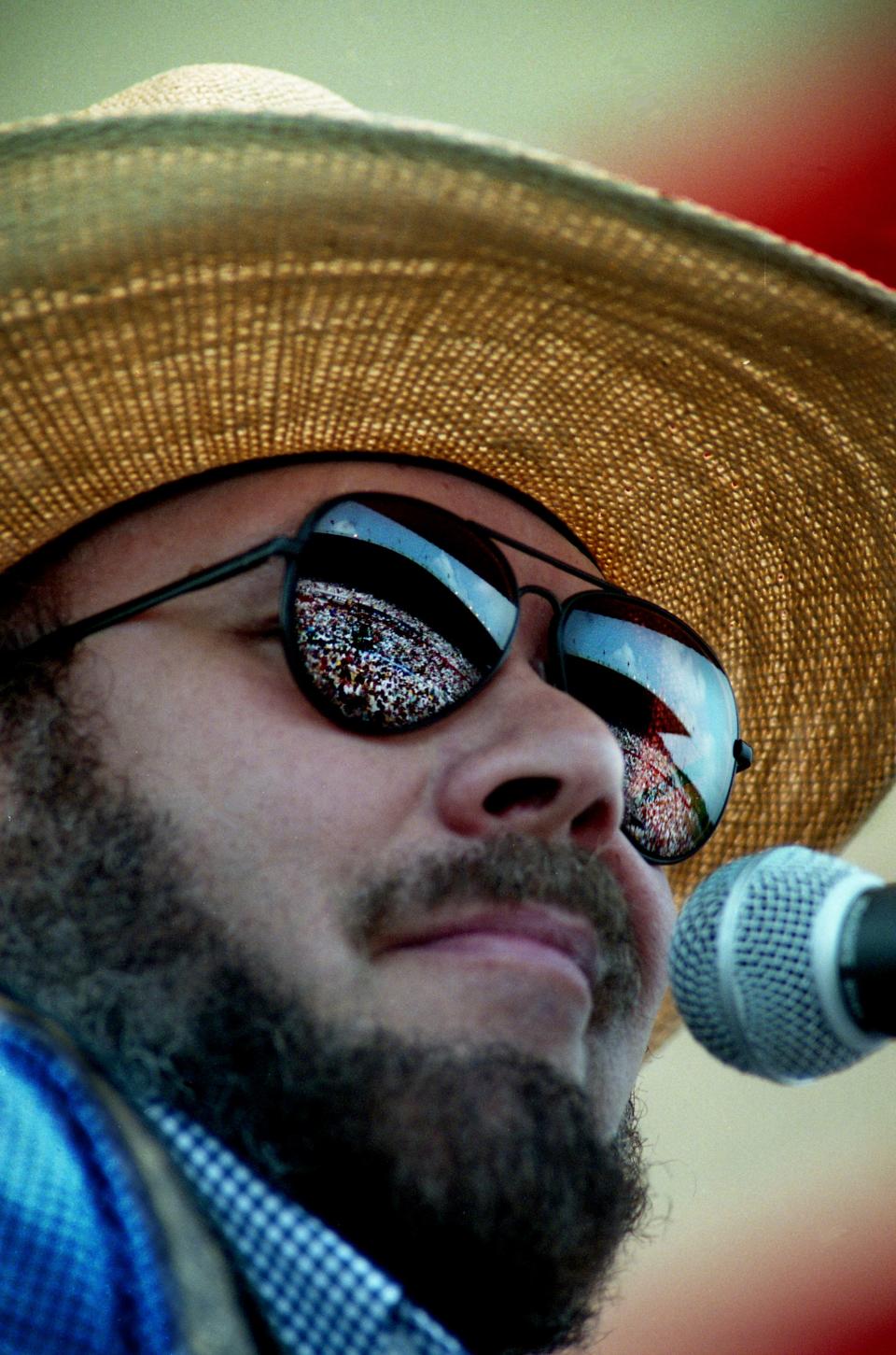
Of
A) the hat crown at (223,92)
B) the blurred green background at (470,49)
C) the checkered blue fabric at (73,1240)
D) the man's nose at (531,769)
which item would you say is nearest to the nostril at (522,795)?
the man's nose at (531,769)

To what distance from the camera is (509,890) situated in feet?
3.94

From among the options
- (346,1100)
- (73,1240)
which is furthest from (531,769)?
(73,1240)

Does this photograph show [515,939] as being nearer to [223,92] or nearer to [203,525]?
[203,525]

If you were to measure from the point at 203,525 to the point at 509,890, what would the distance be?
54cm

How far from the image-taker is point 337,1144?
104cm

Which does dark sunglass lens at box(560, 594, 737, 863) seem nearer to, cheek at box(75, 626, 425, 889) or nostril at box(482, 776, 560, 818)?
nostril at box(482, 776, 560, 818)

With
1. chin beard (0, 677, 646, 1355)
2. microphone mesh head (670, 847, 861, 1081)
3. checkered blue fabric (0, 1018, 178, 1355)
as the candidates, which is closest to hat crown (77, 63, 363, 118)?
chin beard (0, 677, 646, 1355)

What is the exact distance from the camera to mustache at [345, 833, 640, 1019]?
1160 millimetres

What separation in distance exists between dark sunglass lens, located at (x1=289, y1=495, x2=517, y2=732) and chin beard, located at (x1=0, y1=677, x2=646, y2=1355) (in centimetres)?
21

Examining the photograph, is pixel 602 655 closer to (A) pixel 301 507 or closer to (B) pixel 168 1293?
(A) pixel 301 507

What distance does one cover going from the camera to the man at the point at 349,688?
1030 millimetres

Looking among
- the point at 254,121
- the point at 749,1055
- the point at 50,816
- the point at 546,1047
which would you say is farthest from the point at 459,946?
the point at 254,121

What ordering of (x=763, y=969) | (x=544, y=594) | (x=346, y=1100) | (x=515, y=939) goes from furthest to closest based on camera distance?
(x=544, y=594) → (x=515, y=939) → (x=346, y=1100) → (x=763, y=969)

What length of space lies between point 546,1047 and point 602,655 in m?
0.52
